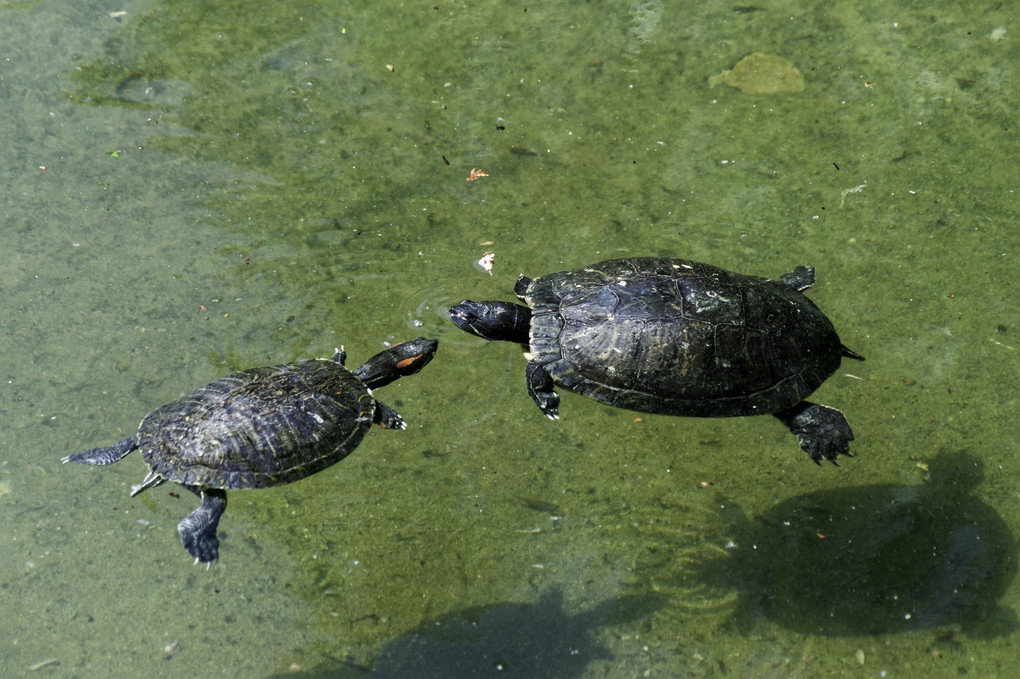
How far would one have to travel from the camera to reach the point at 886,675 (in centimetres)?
337

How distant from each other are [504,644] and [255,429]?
5.19 feet

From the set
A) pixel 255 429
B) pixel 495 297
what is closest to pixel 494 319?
pixel 495 297

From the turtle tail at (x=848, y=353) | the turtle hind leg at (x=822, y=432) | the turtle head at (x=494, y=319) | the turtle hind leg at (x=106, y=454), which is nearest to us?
the turtle hind leg at (x=106, y=454)

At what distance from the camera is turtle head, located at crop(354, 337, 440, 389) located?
4008 millimetres

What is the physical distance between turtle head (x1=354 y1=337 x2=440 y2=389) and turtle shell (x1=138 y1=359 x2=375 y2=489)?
243 mm

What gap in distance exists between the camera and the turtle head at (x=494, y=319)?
4.14 meters

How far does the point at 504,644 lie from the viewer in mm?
3383

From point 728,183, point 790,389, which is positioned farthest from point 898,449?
point 728,183

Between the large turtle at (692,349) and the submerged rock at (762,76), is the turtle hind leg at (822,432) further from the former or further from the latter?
the submerged rock at (762,76)

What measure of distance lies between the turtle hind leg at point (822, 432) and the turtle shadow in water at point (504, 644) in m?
1.17

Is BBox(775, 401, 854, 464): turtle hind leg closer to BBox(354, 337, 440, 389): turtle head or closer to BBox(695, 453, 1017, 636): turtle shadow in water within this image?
BBox(695, 453, 1017, 636): turtle shadow in water

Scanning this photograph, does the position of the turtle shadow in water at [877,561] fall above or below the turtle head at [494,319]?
below

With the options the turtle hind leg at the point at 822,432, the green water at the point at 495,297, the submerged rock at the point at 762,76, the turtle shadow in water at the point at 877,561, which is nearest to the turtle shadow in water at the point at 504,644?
the green water at the point at 495,297

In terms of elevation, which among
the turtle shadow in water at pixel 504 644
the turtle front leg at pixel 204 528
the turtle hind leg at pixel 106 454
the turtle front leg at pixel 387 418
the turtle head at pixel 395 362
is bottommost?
the turtle shadow in water at pixel 504 644
